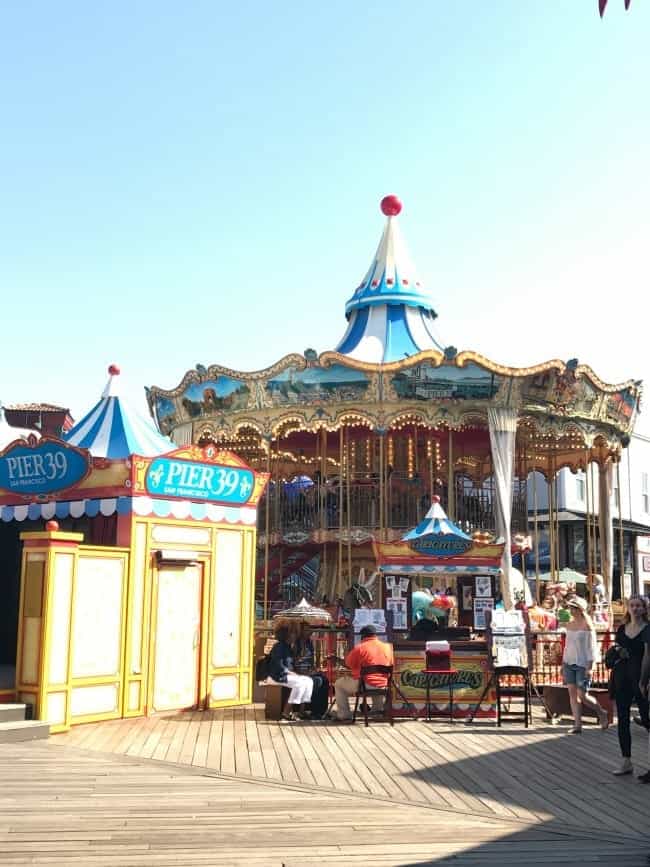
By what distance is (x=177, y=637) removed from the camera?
11.8 m

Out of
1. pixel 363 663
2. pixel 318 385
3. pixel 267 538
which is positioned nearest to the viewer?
pixel 363 663

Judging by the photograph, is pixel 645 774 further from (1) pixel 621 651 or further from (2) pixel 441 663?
(2) pixel 441 663

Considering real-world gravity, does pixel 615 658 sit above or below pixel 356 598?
below

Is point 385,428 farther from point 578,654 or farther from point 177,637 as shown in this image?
point 578,654

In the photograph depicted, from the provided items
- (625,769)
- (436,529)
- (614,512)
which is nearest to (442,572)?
(436,529)

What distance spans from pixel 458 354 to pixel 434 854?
608 inches

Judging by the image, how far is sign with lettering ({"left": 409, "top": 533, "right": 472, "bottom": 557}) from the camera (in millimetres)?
16625

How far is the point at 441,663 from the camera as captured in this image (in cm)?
1180

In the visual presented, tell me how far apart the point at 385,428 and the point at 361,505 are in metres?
3.03

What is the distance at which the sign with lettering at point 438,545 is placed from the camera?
1662 cm

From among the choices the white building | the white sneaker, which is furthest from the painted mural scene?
the white building

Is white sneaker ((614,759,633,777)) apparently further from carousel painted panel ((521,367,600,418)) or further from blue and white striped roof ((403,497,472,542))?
carousel painted panel ((521,367,600,418))

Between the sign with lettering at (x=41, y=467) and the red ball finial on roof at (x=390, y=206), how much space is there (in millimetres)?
14574

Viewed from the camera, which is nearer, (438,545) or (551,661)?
(551,661)
